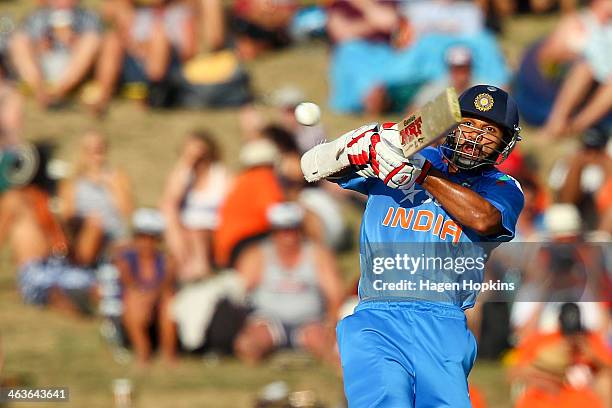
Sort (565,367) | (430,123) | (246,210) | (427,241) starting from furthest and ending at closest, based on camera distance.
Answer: (246,210)
(565,367)
(427,241)
(430,123)

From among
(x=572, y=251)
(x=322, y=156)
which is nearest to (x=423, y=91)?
(x=572, y=251)

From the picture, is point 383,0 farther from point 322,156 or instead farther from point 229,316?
point 322,156

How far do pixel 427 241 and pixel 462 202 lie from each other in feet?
1.23

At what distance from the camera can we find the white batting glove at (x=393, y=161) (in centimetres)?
612

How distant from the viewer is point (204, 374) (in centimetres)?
1211

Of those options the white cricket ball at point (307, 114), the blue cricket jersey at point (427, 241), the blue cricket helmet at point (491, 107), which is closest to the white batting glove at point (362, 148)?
the white cricket ball at point (307, 114)

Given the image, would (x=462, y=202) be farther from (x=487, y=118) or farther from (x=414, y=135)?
(x=414, y=135)

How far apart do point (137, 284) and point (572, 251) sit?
410 cm

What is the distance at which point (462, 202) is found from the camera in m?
6.34

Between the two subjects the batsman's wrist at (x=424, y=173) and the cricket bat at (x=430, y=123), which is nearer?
the cricket bat at (x=430, y=123)

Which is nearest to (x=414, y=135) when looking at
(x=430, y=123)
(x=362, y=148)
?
(x=430, y=123)

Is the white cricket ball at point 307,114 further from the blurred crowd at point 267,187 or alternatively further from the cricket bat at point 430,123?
the blurred crowd at point 267,187

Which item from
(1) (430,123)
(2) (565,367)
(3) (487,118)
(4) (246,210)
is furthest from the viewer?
(4) (246,210)

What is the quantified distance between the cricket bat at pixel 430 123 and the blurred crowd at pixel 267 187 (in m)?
5.18
